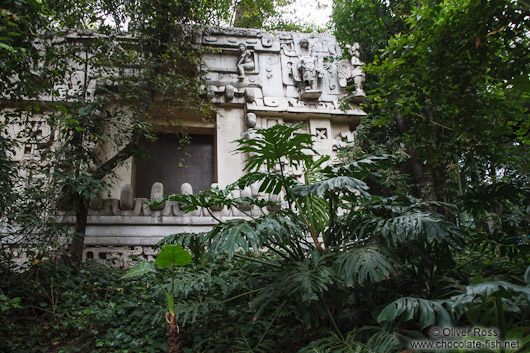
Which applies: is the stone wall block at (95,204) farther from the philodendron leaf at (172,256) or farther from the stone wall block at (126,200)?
the philodendron leaf at (172,256)

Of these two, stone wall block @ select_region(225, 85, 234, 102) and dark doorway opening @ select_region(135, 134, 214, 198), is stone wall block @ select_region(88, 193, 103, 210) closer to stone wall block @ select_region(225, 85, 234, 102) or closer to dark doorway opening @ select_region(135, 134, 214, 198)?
dark doorway opening @ select_region(135, 134, 214, 198)

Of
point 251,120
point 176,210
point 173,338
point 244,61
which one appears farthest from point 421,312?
point 244,61

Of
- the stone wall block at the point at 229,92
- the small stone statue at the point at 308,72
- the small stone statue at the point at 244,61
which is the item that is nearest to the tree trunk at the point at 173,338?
the stone wall block at the point at 229,92

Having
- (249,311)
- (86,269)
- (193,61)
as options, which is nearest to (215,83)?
(193,61)

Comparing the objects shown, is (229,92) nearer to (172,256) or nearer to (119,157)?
(119,157)

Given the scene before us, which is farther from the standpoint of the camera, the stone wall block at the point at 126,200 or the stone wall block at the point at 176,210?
the stone wall block at the point at 176,210

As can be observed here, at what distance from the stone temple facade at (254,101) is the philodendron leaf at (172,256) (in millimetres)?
4220

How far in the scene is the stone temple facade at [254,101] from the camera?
7539 mm

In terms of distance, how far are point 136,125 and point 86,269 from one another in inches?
77.9

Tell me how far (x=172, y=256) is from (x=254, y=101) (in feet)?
17.3

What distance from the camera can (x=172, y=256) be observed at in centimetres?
293

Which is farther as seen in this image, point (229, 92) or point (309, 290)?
point (229, 92)

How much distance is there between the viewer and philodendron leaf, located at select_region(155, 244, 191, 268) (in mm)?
2908

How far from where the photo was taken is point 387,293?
304 centimetres
